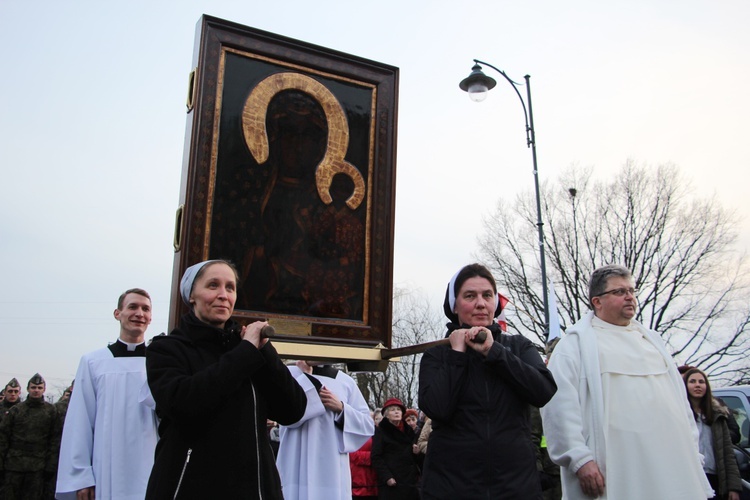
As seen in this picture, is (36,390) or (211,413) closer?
(211,413)

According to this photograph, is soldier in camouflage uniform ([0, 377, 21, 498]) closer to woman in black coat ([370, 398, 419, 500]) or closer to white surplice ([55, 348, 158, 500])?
woman in black coat ([370, 398, 419, 500])

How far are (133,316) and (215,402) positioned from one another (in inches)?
97.1

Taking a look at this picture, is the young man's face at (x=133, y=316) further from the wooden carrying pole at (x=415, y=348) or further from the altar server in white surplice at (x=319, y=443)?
the wooden carrying pole at (x=415, y=348)

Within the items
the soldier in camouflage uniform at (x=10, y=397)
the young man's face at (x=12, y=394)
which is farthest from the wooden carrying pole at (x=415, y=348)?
the young man's face at (x=12, y=394)

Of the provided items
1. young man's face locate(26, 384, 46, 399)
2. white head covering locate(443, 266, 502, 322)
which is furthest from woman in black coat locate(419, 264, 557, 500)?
young man's face locate(26, 384, 46, 399)

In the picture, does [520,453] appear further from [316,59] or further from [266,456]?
[316,59]

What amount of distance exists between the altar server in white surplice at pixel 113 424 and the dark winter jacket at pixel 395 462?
5.18 m

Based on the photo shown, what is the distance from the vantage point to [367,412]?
6707mm

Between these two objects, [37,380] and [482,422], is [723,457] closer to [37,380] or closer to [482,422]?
[482,422]

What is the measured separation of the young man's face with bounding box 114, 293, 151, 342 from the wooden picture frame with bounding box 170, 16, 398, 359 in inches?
10.3

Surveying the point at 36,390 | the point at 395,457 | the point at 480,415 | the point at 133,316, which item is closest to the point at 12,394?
the point at 36,390

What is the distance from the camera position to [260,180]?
19.6ft

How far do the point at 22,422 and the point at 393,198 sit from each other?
692cm

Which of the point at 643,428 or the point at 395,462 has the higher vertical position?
the point at 643,428
